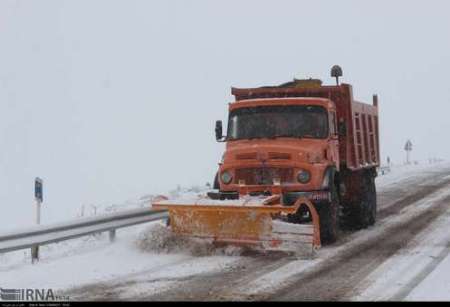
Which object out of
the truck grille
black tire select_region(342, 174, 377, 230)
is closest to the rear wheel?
the truck grille

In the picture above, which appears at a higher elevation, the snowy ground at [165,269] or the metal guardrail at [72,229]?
the metal guardrail at [72,229]

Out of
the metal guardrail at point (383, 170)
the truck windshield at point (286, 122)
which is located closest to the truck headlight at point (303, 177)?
the truck windshield at point (286, 122)

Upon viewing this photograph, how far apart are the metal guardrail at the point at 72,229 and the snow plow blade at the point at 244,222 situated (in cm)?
106

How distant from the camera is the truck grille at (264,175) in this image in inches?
440

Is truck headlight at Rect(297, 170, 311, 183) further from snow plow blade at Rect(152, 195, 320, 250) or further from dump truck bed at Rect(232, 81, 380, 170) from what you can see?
dump truck bed at Rect(232, 81, 380, 170)

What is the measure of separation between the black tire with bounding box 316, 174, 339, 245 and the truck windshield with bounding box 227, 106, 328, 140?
36.4 inches

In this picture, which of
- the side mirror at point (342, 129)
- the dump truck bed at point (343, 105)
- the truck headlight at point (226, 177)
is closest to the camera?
the truck headlight at point (226, 177)

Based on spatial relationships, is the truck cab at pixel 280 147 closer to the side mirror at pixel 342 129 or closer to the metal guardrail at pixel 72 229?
the side mirror at pixel 342 129

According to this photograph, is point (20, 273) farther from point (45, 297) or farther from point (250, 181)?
point (250, 181)

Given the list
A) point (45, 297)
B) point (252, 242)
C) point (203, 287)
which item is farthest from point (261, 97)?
point (45, 297)

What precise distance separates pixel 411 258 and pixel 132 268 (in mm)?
4148

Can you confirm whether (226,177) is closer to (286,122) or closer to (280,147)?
(280,147)

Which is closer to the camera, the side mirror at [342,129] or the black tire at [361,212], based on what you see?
the side mirror at [342,129]

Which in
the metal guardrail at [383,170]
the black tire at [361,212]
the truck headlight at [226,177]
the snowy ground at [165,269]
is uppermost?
the truck headlight at [226,177]
